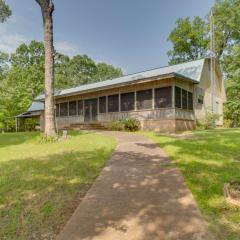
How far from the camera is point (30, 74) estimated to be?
1692 inches

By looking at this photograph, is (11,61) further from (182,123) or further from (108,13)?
(182,123)

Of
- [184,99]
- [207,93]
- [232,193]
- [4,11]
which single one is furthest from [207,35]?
[232,193]

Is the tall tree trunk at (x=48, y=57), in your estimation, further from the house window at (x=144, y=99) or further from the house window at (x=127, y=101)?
the house window at (x=127, y=101)

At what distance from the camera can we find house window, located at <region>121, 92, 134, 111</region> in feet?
58.6

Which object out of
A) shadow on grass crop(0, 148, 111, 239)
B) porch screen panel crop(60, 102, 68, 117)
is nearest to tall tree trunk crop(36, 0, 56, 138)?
shadow on grass crop(0, 148, 111, 239)

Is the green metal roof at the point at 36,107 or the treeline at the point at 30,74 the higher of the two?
the treeline at the point at 30,74

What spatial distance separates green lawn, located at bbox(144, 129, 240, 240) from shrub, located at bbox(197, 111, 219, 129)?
9505 millimetres

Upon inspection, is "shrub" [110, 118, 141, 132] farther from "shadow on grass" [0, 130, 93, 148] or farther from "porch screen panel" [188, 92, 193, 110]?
"porch screen panel" [188, 92, 193, 110]

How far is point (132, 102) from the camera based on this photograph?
17.8m

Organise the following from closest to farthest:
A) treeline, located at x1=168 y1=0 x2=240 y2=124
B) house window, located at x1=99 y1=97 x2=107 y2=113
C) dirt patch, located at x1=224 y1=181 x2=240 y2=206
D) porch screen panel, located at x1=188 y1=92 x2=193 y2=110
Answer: dirt patch, located at x1=224 y1=181 x2=240 y2=206 → porch screen panel, located at x1=188 y1=92 x2=193 y2=110 → house window, located at x1=99 y1=97 x2=107 y2=113 → treeline, located at x1=168 y1=0 x2=240 y2=124

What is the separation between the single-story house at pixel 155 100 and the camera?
51.9 feet

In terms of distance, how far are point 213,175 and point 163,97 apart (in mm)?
11281

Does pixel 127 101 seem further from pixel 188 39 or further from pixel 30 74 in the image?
pixel 30 74

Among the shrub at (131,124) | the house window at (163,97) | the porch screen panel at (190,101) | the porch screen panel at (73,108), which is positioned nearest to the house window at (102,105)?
the porch screen panel at (73,108)
